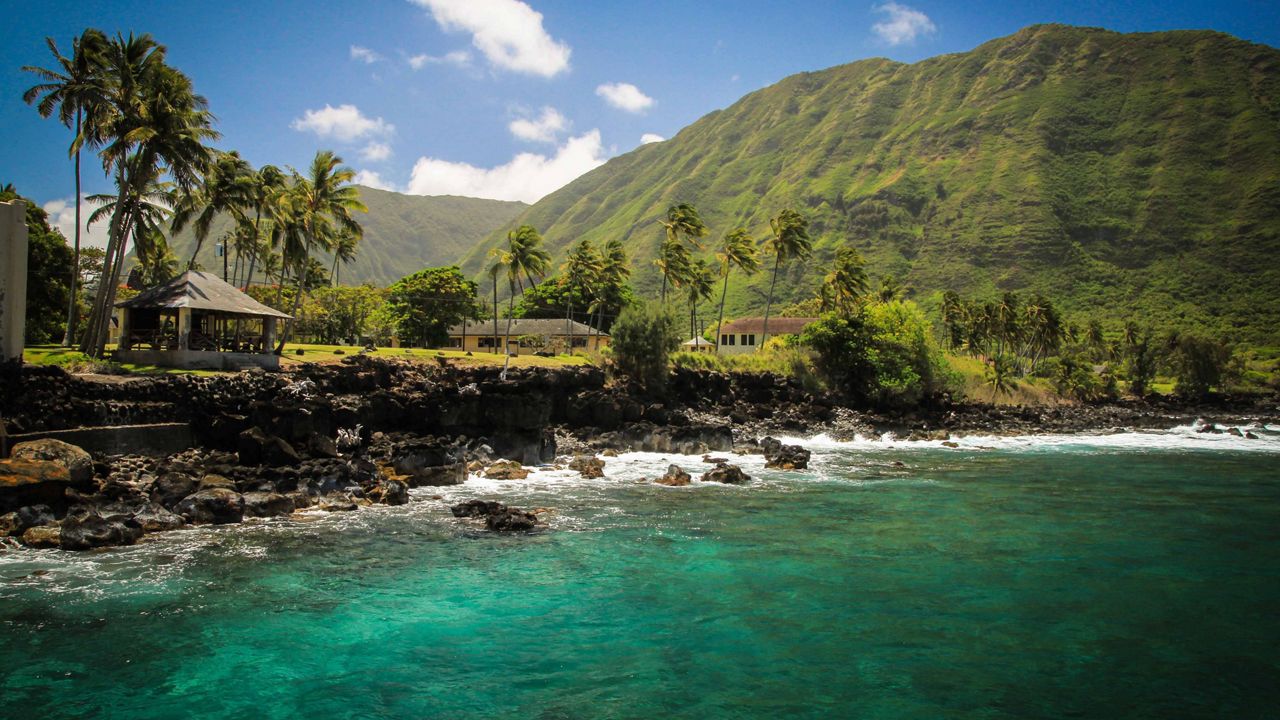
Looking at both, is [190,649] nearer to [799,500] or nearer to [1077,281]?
[799,500]

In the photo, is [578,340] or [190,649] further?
[578,340]

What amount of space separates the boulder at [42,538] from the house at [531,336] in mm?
56820

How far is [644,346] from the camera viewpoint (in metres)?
52.1

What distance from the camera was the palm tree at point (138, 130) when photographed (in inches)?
1395

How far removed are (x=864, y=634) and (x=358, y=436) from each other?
25920mm

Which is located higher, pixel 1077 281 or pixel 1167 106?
pixel 1167 106

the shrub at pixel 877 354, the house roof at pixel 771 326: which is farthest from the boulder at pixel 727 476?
the house roof at pixel 771 326

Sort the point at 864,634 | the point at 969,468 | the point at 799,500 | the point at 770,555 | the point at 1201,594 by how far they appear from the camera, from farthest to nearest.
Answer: the point at 969,468 → the point at 799,500 → the point at 770,555 → the point at 1201,594 → the point at 864,634

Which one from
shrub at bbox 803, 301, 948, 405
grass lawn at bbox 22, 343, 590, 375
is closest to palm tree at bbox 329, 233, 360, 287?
grass lawn at bbox 22, 343, 590, 375

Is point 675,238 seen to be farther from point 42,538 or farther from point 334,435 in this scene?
point 42,538

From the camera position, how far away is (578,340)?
3140 inches

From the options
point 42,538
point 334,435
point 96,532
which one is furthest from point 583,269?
point 42,538

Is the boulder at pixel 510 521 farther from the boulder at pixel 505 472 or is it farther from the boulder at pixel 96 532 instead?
the boulder at pixel 505 472

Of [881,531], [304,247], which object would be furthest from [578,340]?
[881,531]
